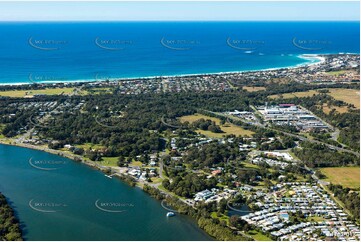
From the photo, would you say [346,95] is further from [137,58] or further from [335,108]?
[137,58]

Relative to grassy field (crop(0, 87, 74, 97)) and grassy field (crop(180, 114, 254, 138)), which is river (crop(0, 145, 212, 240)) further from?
grassy field (crop(0, 87, 74, 97))

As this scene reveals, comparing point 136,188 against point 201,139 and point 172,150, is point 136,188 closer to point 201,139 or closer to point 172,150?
point 172,150

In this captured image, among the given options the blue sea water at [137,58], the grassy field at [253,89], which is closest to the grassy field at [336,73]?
the blue sea water at [137,58]

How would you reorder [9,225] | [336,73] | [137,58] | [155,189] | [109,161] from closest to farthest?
[9,225]
[155,189]
[109,161]
[336,73]
[137,58]

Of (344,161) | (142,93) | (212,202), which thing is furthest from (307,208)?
(142,93)

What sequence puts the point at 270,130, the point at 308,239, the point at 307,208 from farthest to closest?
the point at 270,130, the point at 307,208, the point at 308,239

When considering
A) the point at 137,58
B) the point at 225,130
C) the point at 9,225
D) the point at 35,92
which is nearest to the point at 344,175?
the point at 225,130
